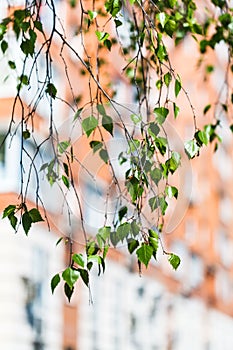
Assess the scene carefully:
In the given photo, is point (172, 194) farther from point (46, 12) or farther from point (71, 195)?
point (71, 195)

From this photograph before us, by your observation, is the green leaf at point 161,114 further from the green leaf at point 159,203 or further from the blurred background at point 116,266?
the blurred background at point 116,266

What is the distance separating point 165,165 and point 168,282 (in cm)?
2516

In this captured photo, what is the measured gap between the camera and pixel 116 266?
892 inches

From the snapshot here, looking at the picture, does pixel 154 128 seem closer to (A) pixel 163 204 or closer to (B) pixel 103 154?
(A) pixel 163 204

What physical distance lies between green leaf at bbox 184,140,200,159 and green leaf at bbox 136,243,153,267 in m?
0.41

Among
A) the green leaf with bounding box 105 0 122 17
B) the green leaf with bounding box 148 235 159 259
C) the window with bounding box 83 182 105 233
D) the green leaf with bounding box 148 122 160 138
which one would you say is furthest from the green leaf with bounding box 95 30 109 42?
the window with bounding box 83 182 105 233

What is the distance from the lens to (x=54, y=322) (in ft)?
62.3

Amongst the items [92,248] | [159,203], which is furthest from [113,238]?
[159,203]

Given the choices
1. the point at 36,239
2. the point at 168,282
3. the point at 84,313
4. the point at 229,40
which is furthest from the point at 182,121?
the point at 229,40

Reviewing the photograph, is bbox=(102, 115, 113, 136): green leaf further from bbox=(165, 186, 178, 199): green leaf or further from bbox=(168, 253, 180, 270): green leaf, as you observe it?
bbox=(168, 253, 180, 270): green leaf

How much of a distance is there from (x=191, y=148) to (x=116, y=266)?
1953 cm

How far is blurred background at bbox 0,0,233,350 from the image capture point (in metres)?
17.5

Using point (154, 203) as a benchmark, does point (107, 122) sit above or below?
above

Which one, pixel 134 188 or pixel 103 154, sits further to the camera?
pixel 103 154
